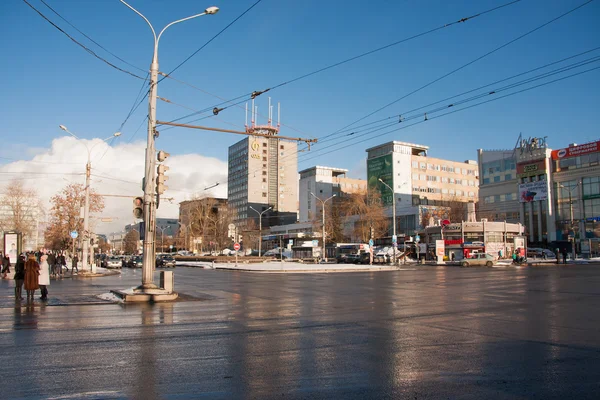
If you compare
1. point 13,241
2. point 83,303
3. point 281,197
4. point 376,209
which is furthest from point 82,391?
point 281,197

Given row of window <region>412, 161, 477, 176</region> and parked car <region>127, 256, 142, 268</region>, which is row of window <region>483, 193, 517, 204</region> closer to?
row of window <region>412, 161, 477, 176</region>

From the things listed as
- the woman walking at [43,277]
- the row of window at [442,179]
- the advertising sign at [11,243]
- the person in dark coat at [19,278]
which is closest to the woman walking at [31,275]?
the woman walking at [43,277]

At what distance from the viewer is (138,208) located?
18.1 metres

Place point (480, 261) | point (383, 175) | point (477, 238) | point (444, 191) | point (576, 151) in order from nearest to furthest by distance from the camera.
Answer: point (480, 261) < point (477, 238) < point (576, 151) < point (383, 175) < point (444, 191)

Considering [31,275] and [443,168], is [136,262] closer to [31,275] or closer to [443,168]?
[31,275]

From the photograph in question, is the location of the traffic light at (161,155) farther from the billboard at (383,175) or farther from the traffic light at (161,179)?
the billboard at (383,175)

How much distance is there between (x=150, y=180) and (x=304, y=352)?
39.5 feet

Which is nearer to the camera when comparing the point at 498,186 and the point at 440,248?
the point at 440,248

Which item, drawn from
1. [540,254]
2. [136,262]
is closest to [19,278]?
[136,262]

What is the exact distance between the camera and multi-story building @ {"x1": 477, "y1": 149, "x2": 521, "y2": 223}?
96812mm

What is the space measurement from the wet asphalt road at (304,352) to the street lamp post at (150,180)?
2.96 meters

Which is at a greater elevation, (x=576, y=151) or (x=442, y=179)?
(x=442, y=179)

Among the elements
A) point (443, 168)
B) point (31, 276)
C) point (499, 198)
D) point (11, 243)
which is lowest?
point (31, 276)

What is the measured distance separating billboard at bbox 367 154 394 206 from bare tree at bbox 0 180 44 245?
6982cm
